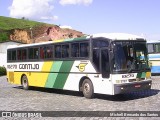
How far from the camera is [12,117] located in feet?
37.2

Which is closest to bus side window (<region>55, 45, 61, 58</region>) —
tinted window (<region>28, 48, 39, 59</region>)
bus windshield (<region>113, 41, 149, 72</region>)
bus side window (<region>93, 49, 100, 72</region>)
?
tinted window (<region>28, 48, 39, 59</region>)

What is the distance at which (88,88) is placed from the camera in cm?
1563

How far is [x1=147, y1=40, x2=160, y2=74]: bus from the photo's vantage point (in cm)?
2756

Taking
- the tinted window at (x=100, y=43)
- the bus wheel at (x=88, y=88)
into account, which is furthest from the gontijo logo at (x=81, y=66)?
the tinted window at (x=100, y=43)

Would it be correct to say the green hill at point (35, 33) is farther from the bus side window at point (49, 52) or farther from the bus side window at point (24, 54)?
the bus side window at point (49, 52)

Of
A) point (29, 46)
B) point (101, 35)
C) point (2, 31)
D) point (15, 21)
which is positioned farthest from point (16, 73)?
point (15, 21)

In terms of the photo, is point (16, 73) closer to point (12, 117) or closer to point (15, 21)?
point (12, 117)

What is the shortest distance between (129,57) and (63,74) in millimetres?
4300

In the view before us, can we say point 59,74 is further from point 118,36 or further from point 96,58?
point 118,36

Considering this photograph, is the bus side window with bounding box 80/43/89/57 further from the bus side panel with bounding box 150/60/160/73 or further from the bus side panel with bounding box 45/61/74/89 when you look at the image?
the bus side panel with bounding box 150/60/160/73

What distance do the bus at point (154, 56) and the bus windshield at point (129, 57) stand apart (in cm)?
1259

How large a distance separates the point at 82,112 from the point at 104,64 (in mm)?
3308

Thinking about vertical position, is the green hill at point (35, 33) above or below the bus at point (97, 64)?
above

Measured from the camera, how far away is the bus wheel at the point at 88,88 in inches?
607
